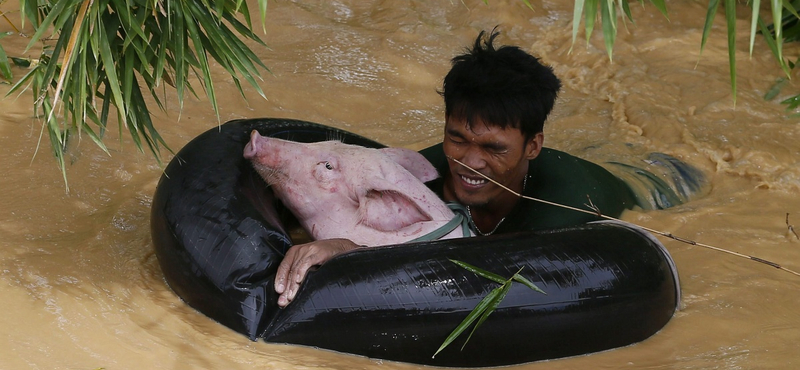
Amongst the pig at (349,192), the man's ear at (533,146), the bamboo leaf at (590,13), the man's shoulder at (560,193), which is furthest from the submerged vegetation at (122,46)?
the man's shoulder at (560,193)

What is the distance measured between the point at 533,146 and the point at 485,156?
27 centimetres

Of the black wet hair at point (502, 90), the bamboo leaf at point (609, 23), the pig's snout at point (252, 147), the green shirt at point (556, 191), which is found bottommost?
the green shirt at point (556, 191)

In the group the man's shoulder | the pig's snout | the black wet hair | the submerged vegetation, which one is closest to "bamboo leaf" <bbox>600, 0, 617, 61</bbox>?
the submerged vegetation

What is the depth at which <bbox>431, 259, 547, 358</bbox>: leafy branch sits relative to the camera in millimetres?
3018

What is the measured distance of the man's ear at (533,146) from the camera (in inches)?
149

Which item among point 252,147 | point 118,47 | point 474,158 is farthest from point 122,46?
point 474,158

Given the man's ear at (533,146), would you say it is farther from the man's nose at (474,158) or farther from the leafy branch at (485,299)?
the leafy branch at (485,299)

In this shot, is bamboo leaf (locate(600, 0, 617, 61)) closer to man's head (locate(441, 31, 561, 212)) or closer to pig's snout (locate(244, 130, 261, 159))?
man's head (locate(441, 31, 561, 212))

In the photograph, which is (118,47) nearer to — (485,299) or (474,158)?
(474,158)

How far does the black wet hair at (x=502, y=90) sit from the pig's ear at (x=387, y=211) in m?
0.43

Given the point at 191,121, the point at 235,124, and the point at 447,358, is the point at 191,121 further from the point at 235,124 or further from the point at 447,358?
the point at 447,358

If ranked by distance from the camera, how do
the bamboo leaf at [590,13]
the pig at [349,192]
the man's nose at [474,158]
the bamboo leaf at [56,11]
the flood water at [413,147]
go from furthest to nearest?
the man's nose at [474,158], the pig at [349,192], the flood water at [413,147], the bamboo leaf at [56,11], the bamboo leaf at [590,13]

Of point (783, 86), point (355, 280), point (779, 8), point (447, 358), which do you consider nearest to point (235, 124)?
point (355, 280)

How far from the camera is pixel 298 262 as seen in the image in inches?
125
